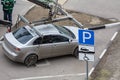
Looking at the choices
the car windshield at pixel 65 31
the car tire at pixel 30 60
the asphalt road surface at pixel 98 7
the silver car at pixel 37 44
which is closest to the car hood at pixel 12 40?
the silver car at pixel 37 44

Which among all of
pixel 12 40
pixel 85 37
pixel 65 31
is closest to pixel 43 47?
pixel 12 40

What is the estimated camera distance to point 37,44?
17672 mm

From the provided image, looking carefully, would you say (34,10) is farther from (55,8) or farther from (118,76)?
(118,76)

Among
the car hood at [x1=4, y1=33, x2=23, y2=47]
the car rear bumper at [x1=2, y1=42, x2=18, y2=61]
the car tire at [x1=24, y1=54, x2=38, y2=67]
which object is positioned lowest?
the car tire at [x1=24, y1=54, x2=38, y2=67]

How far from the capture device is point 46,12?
24.2 metres

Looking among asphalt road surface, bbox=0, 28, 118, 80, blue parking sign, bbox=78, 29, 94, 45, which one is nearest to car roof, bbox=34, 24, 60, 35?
asphalt road surface, bbox=0, 28, 118, 80

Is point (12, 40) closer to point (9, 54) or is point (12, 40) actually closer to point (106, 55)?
point (9, 54)

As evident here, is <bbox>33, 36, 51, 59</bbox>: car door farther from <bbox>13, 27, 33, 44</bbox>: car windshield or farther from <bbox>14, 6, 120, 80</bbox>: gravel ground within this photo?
<bbox>14, 6, 120, 80</bbox>: gravel ground

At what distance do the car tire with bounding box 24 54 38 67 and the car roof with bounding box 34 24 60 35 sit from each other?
1053 mm

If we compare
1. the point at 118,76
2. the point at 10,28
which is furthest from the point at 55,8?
the point at 118,76

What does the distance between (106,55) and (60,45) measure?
2.54 meters

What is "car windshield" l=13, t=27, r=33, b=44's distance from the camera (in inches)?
697

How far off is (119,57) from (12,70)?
5.15 m

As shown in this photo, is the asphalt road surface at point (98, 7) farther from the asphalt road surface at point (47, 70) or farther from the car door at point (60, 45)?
the car door at point (60, 45)
